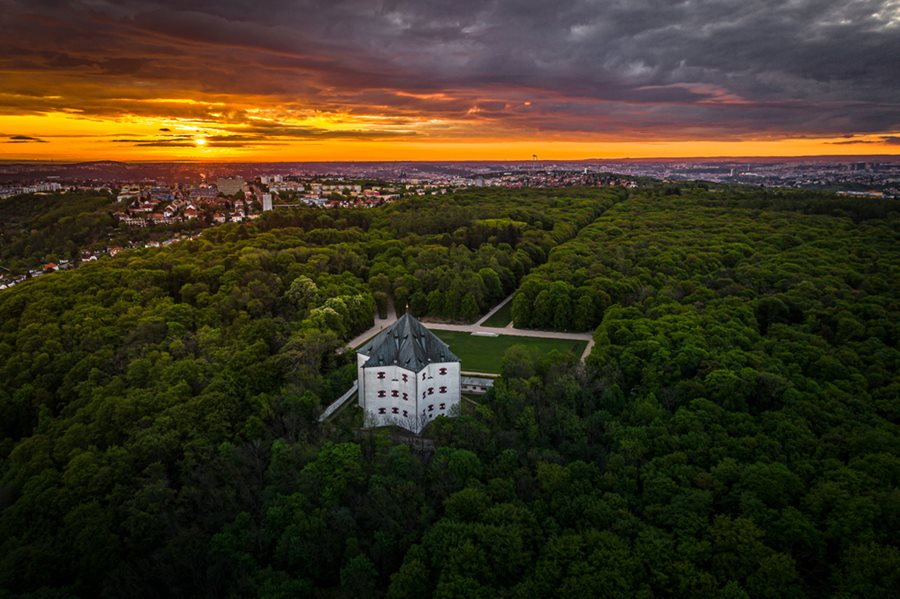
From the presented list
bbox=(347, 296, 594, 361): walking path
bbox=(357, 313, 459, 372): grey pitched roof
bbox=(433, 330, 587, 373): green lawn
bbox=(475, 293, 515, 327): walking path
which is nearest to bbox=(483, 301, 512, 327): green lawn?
bbox=(475, 293, 515, 327): walking path

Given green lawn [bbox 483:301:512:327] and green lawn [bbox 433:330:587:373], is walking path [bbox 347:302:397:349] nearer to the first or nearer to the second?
green lawn [bbox 433:330:587:373]

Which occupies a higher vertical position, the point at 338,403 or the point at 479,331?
the point at 479,331

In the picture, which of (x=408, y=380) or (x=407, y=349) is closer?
(x=408, y=380)

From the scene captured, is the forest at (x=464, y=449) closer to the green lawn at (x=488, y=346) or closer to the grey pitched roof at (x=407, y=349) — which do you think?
the green lawn at (x=488, y=346)

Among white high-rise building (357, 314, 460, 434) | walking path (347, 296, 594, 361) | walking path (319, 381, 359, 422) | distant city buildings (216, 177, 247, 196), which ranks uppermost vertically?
distant city buildings (216, 177, 247, 196)

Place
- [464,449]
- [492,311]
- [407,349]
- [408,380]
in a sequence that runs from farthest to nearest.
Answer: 1. [492,311]
2. [407,349]
3. [408,380]
4. [464,449]

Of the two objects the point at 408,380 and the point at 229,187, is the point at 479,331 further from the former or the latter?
the point at 229,187

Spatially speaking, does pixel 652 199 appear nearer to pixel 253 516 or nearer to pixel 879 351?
pixel 879 351

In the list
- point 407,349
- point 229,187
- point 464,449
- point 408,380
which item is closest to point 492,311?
point 407,349
